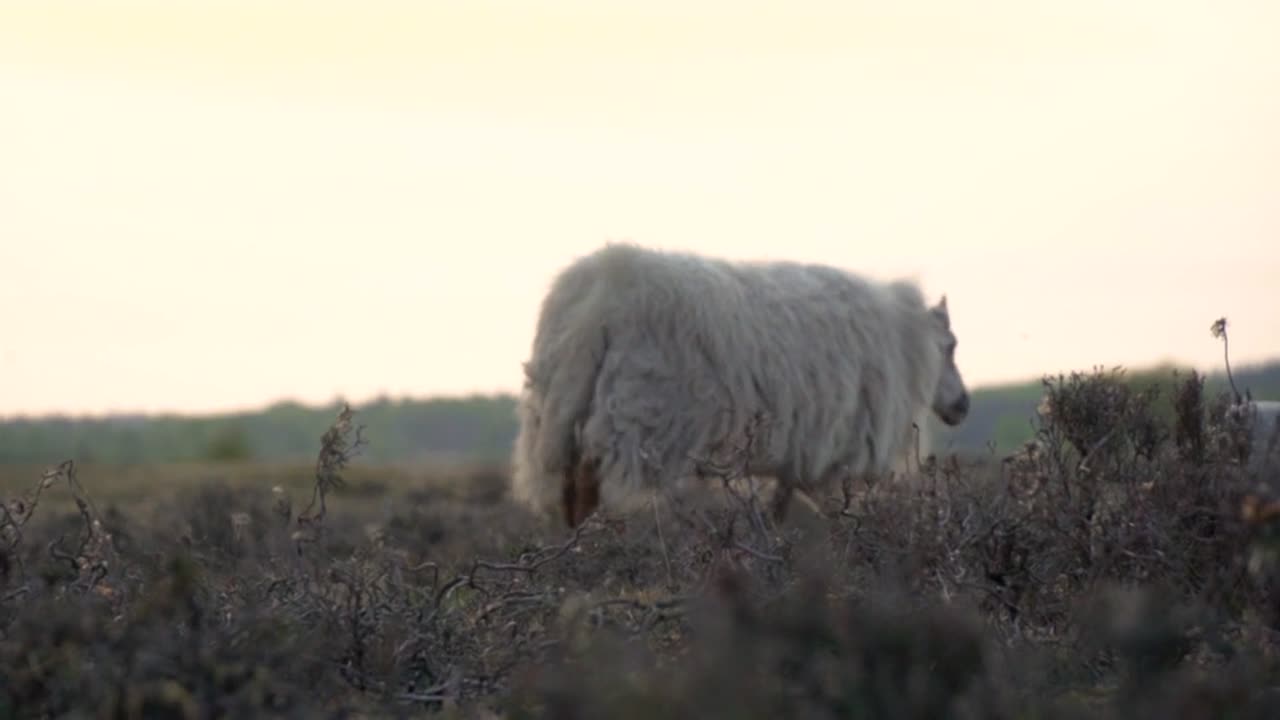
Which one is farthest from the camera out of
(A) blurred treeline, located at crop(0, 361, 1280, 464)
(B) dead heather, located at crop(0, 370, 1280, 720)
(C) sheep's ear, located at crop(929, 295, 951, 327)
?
(A) blurred treeline, located at crop(0, 361, 1280, 464)

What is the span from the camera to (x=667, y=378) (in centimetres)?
959

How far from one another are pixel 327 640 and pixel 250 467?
22.2 m

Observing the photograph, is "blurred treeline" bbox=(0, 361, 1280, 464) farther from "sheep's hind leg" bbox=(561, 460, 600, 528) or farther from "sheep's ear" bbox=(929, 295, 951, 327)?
"sheep's hind leg" bbox=(561, 460, 600, 528)

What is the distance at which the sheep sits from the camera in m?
9.46

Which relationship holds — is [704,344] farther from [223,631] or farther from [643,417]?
[223,631]

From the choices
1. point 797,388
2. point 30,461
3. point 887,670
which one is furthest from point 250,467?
point 887,670

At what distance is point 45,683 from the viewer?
4.27 metres

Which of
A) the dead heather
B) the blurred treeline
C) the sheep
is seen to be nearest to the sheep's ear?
the sheep

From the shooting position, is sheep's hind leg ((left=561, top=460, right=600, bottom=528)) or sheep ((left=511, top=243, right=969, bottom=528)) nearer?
sheep ((left=511, top=243, right=969, bottom=528))

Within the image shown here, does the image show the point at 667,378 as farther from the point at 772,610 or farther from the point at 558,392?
the point at 772,610

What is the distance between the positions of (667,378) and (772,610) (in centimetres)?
544

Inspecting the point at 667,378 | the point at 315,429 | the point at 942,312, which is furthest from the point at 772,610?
the point at 315,429

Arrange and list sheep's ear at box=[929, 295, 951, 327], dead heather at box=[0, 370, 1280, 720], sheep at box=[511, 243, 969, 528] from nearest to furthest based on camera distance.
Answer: dead heather at box=[0, 370, 1280, 720]
sheep at box=[511, 243, 969, 528]
sheep's ear at box=[929, 295, 951, 327]

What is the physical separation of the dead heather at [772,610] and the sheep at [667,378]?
1.50 meters
